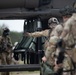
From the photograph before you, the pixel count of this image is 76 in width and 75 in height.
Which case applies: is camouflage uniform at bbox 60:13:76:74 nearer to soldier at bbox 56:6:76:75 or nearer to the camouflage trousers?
soldier at bbox 56:6:76:75

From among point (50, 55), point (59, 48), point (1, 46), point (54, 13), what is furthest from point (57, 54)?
point (54, 13)

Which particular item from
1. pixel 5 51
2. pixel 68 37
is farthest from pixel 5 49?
pixel 68 37

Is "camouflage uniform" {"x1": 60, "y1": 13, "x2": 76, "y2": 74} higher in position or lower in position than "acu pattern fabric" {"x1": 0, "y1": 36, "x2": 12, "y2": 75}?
higher

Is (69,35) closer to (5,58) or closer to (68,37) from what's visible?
(68,37)

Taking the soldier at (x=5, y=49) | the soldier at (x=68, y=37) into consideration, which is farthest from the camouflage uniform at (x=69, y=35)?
the soldier at (x=5, y=49)

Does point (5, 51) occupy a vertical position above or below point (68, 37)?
below

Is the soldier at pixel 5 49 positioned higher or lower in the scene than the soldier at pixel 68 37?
lower

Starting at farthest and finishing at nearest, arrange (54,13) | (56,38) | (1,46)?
(54,13) < (1,46) < (56,38)

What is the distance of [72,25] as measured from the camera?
635cm

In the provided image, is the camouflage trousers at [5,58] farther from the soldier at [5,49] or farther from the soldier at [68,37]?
the soldier at [68,37]

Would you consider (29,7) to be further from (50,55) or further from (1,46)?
(50,55)

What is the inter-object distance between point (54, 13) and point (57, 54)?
28.3ft

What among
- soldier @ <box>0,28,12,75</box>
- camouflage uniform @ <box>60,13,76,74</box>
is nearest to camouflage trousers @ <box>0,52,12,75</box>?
soldier @ <box>0,28,12,75</box>

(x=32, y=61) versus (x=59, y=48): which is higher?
(x=59, y=48)
